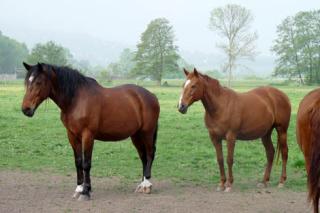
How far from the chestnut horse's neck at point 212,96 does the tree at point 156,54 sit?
5771cm

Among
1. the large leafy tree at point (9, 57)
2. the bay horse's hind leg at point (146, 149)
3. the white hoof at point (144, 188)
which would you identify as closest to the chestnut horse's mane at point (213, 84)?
the bay horse's hind leg at point (146, 149)

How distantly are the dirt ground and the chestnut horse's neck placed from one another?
1.41 m

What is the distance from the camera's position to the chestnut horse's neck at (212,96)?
26.9 feet

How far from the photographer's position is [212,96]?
824 cm

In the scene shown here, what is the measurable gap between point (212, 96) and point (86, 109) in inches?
87.1

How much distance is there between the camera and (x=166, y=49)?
226 ft

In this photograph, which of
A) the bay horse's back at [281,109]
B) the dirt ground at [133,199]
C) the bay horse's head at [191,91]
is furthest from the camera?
the bay horse's back at [281,109]

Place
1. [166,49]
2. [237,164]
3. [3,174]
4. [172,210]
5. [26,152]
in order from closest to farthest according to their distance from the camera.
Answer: [172,210] → [3,174] → [237,164] → [26,152] → [166,49]

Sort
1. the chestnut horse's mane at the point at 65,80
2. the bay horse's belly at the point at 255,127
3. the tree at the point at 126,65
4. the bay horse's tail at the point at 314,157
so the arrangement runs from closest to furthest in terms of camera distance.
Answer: the bay horse's tail at the point at 314,157
the chestnut horse's mane at the point at 65,80
the bay horse's belly at the point at 255,127
the tree at the point at 126,65

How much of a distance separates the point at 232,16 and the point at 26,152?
58.5m

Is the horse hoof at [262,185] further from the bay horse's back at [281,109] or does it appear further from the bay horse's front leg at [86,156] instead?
the bay horse's front leg at [86,156]

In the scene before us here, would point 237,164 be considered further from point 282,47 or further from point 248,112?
point 282,47

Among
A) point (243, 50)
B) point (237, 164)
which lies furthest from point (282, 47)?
point (237, 164)

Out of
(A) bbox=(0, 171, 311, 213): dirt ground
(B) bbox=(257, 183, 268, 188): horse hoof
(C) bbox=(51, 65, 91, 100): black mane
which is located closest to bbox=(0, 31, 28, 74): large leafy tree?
(A) bbox=(0, 171, 311, 213): dirt ground
